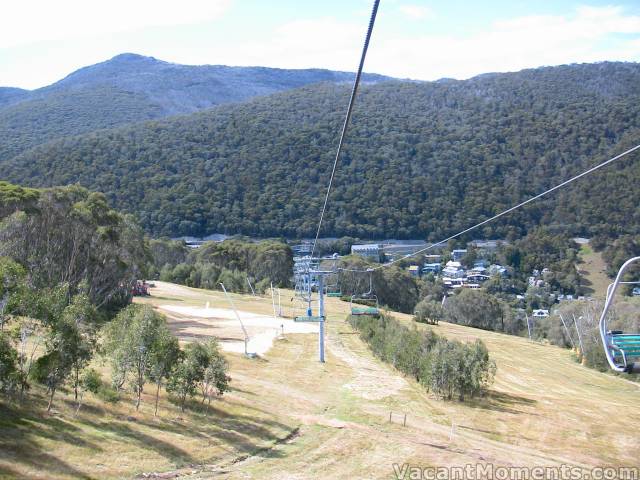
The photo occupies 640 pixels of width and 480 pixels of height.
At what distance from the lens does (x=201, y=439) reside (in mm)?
21438

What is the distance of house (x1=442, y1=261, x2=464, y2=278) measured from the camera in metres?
125

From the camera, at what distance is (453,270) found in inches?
5079

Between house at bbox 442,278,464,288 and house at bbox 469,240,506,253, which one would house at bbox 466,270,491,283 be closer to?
house at bbox 442,278,464,288

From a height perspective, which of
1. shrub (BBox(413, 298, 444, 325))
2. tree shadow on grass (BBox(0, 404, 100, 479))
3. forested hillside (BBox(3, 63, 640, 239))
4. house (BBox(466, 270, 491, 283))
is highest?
forested hillside (BBox(3, 63, 640, 239))

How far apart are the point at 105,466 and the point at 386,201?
464 feet

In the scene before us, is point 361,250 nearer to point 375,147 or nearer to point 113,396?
point 375,147

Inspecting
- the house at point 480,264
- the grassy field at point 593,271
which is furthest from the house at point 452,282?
the grassy field at point 593,271

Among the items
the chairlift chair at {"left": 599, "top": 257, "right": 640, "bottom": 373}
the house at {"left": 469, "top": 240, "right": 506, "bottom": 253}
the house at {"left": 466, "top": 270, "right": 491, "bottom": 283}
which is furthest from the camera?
the house at {"left": 469, "top": 240, "right": 506, "bottom": 253}

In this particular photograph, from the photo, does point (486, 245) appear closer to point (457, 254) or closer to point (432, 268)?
→ point (457, 254)

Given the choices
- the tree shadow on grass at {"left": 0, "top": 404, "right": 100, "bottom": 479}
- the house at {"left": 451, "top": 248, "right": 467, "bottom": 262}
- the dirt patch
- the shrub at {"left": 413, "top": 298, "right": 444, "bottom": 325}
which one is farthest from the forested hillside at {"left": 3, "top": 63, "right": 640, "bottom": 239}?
the tree shadow on grass at {"left": 0, "top": 404, "right": 100, "bottom": 479}

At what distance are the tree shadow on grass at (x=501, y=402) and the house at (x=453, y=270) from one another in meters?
89.4

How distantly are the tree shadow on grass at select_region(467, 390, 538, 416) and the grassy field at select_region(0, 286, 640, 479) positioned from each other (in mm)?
138

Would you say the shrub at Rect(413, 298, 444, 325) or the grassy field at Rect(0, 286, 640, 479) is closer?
the grassy field at Rect(0, 286, 640, 479)

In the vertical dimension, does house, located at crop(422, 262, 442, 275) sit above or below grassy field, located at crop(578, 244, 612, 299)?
below
